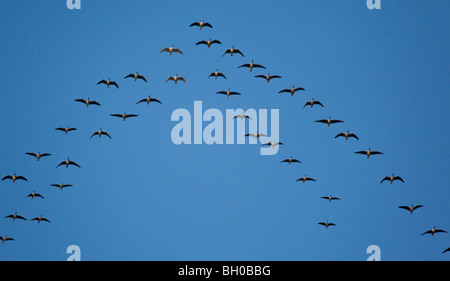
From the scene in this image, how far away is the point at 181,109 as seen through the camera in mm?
108500

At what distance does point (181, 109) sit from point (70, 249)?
30.4 m

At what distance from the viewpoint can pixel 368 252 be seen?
8625 cm

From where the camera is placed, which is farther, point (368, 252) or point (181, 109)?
point (181, 109)
